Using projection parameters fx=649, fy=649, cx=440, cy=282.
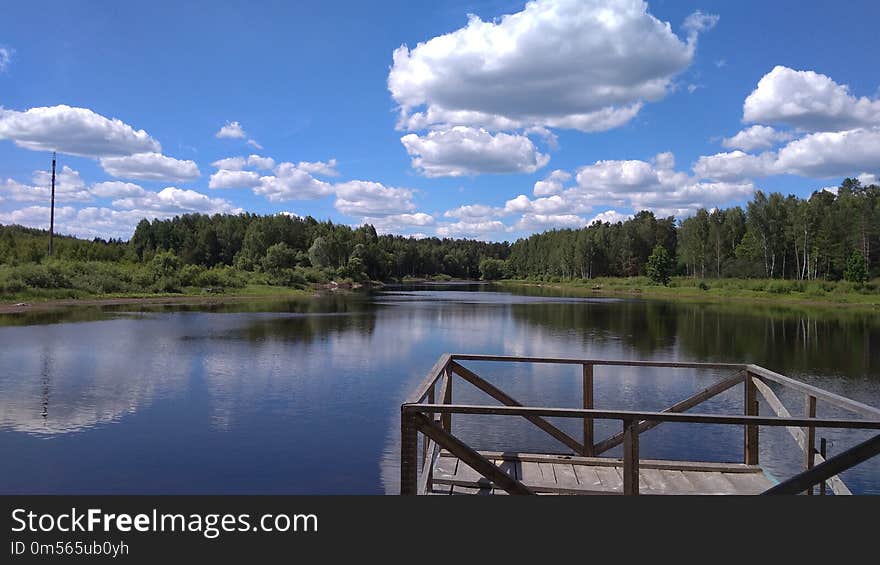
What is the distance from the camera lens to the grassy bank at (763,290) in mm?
66625

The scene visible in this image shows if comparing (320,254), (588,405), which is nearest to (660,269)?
(320,254)

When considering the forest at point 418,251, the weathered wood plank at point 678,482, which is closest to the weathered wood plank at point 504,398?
the weathered wood plank at point 678,482

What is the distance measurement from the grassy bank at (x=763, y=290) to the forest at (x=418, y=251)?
4.16 meters

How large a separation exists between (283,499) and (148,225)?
495 feet

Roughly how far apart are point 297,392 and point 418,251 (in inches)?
6676

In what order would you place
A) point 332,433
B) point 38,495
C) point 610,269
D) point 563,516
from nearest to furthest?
point 563,516 → point 38,495 → point 332,433 → point 610,269

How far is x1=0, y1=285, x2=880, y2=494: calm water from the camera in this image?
11.5 metres

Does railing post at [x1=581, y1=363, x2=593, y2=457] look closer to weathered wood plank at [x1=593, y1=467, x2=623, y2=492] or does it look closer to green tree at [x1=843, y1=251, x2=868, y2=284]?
weathered wood plank at [x1=593, y1=467, x2=623, y2=492]

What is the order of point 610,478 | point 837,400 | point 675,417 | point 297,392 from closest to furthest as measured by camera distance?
point 675,417, point 837,400, point 610,478, point 297,392

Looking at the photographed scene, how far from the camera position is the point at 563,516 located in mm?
6223

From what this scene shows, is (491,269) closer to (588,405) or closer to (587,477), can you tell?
(588,405)

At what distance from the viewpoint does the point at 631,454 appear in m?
6.46

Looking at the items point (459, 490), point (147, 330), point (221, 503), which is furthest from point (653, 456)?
point (147, 330)

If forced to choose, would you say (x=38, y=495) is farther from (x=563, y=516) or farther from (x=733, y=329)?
(x=733, y=329)
